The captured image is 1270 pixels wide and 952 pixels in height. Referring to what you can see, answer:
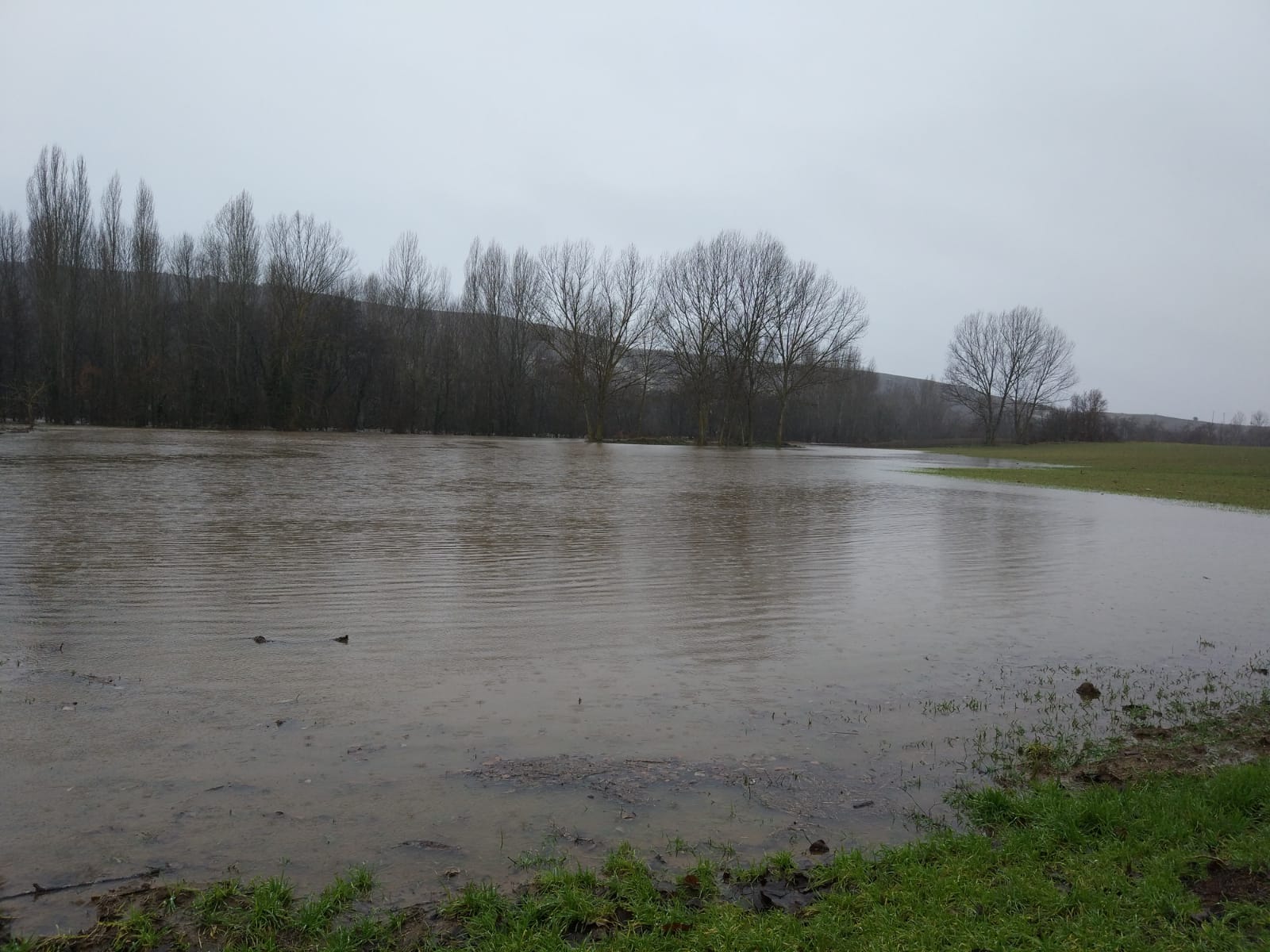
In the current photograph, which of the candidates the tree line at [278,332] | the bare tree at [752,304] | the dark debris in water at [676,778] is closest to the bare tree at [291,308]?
the tree line at [278,332]

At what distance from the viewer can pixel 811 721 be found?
483cm

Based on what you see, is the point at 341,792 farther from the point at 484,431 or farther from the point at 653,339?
the point at 484,431

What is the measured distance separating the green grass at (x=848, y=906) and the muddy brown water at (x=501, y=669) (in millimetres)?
245

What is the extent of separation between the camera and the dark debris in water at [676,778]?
3.75 metres

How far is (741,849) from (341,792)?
1898 mm

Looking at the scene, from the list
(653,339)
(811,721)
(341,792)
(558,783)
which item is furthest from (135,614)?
(653,339)

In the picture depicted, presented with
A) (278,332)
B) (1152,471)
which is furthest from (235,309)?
(1152,471)

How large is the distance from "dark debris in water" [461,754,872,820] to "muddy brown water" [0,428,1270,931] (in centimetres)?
2

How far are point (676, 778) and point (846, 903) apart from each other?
1.32 m

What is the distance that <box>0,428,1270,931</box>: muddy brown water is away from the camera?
3396 mm

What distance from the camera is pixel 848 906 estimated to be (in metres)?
2.76

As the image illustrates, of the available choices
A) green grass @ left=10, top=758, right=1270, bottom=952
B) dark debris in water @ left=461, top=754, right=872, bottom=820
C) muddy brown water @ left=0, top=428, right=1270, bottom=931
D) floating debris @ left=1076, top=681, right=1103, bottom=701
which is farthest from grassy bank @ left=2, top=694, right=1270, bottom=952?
floating debris @ left=1076, top=681, right=1103, bottom=701

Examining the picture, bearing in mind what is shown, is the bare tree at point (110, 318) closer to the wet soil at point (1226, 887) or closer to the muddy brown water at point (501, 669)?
the muddy brown water at point (501, 669)

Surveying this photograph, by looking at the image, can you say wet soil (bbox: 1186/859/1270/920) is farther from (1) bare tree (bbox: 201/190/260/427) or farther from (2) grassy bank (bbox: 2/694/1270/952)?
(1) bare tree (bbox: 201/190/260/427)
